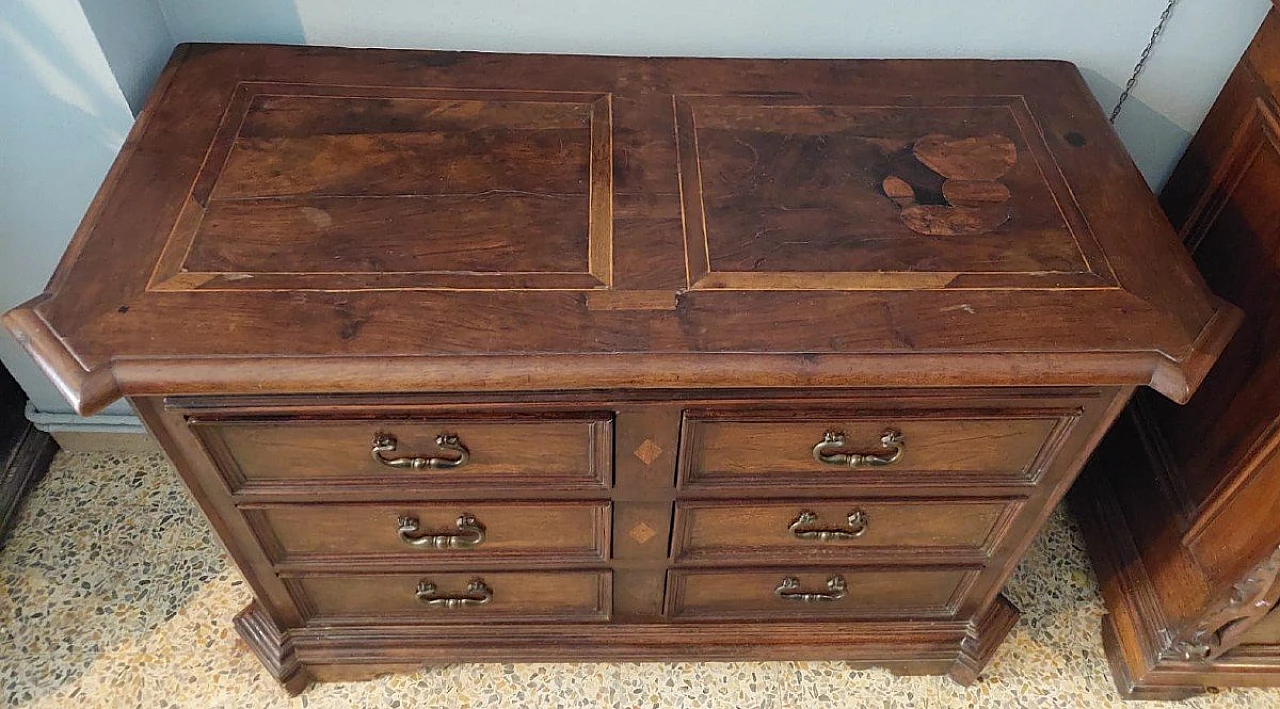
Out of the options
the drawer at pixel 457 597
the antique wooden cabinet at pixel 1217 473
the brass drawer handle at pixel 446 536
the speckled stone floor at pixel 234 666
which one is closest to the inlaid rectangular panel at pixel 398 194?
the brass drawer handle at pixel 446 536

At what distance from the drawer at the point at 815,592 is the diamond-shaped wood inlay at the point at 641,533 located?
10 centimetres

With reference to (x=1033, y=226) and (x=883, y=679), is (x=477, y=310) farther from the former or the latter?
(x=883, y=679)

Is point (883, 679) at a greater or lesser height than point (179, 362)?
lesser

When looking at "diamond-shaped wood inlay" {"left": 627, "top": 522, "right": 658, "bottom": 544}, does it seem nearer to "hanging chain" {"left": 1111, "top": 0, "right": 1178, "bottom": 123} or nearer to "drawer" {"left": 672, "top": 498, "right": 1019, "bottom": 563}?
"drawer" {"left": 672, "top": 498, "right": 1019, "bottom": 563}

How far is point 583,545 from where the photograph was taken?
1.24 metres

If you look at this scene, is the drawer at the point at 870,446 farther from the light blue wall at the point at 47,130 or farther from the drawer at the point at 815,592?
the light blue wall at the point at 47,130

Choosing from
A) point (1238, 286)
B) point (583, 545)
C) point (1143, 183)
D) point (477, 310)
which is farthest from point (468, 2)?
point (1238, 286)

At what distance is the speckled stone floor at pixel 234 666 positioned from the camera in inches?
56.9

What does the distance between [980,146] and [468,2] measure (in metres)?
0.72

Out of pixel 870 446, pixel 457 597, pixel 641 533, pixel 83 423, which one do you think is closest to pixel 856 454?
pixel 870 446

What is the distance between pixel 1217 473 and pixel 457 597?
1.13 metres

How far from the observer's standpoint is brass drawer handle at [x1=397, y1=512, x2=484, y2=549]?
3.85 ft

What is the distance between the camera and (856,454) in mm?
1085

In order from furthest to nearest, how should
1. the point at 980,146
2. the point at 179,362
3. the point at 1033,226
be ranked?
the point at 980,146, the point at 1033,226, the point at 179,362
